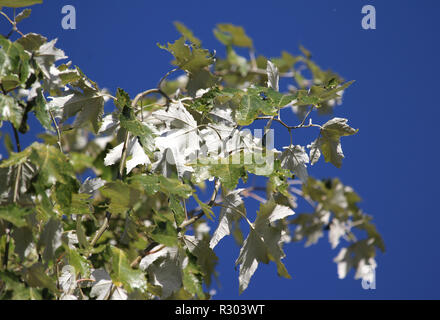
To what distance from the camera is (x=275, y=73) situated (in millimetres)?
865

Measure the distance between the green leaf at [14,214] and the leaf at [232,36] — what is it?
440mm

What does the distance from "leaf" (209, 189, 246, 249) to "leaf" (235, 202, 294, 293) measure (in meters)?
0.03

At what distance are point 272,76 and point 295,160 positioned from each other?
Answer: 0.16 meters

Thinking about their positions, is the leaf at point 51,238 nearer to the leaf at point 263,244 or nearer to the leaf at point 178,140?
the leaf at point 178,140

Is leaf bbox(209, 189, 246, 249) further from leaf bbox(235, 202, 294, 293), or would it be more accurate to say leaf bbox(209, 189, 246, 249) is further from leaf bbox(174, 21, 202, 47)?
leaf bbox(174, 21, 202, 47)

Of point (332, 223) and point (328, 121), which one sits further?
point (332, 223)

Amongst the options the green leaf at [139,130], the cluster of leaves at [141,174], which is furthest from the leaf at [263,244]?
the green leaf at [139,130]

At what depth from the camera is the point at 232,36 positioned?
919 millimetres

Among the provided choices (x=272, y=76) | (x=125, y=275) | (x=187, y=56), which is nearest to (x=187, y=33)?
(x=187, y=56)

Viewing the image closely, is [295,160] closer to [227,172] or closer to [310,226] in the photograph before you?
[227,172]

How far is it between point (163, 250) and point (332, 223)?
1084 mm

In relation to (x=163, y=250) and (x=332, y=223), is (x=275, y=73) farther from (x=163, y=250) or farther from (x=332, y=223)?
(x=332, y=223)

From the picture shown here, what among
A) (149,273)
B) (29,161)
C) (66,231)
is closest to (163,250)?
(149,273)

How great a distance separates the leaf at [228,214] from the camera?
0.78m
